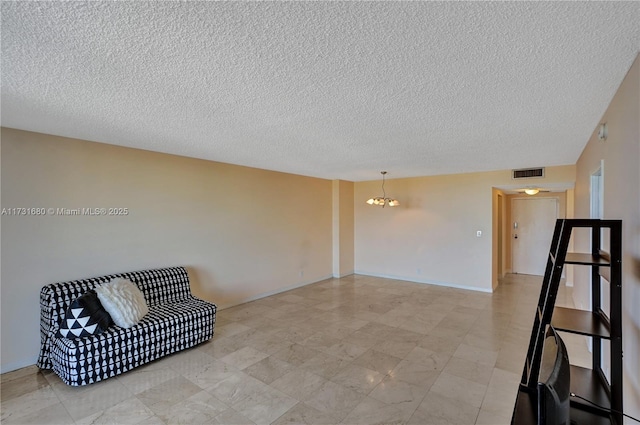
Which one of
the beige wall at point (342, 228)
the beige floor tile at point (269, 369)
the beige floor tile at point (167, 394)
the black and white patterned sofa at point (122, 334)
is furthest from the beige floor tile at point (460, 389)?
the beige wall at point (342, 228)

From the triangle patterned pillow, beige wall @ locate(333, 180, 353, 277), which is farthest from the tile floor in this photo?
beige wall @ locate(333, 180, 353, 277)

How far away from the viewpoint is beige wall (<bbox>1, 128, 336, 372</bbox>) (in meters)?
3.03

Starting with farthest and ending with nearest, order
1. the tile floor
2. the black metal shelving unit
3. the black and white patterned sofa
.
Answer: the black and white patterned sofa → the tile floor → the black metal shelving unit

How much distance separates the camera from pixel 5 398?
2.56m

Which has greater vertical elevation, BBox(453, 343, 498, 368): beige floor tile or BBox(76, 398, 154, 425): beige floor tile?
BBox(453, 343, 498, 368): beige floor tile

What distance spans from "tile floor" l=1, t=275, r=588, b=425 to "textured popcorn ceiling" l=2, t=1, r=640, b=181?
2.43 metres

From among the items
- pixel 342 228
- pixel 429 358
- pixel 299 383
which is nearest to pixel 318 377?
pixel 299 383

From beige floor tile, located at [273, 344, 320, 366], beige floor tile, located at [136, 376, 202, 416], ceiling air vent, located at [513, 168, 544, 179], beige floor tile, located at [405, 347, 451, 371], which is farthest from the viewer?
ceiling air vent, located at [513, 168, 544, 179]

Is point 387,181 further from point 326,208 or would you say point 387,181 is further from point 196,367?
point 196,367

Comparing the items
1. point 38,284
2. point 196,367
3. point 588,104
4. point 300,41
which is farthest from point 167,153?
point 588,104

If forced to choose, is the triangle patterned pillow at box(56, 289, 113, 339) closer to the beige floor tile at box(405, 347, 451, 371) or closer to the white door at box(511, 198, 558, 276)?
the beige floor tile at box(405, 347, 451, 371)

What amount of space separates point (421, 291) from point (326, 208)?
2.77m

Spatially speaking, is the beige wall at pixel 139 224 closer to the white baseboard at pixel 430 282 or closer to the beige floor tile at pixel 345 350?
the white baseboard at pixel 430 282

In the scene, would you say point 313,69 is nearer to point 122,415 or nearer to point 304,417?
point 304,417
